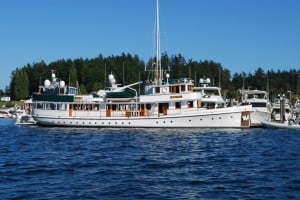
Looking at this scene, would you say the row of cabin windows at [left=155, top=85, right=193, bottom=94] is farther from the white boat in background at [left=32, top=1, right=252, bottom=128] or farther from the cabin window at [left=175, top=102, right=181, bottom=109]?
the cabin window at [left=175, top=102, right=181, bottom=109]

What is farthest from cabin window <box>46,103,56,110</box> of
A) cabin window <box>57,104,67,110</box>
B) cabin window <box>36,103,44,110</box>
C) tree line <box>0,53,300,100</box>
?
tree line <box>0,53,300,100</box>

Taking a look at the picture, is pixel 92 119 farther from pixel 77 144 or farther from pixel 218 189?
pixel 218 189

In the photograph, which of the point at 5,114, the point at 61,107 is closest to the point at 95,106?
the point at 61,107

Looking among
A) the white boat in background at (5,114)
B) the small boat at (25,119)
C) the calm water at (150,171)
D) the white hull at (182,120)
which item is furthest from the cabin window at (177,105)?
the white boat in background at (5,114)

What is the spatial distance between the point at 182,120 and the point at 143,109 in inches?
232

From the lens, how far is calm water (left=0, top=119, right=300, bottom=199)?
21641mm

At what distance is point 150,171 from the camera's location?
27.7m

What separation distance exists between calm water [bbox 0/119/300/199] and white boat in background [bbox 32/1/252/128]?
24.8 meters

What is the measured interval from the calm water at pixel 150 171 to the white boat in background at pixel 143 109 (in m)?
24.8

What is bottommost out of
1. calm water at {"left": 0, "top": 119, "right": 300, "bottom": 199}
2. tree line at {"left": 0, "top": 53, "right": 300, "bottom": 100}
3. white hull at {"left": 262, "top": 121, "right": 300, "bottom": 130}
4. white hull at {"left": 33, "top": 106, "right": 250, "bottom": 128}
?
calm water at {"left": 0, "top": 119, "right": 300, "bottom": 199}

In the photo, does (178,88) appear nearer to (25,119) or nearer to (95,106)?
(95,106)

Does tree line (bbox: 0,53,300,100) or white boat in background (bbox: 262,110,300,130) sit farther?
tree line (bbox: 0,53,300,100)

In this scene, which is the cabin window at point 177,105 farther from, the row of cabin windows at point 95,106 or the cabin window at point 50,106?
the cabin window at point 50,106

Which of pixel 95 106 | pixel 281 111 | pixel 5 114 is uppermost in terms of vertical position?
pixel 95 106
